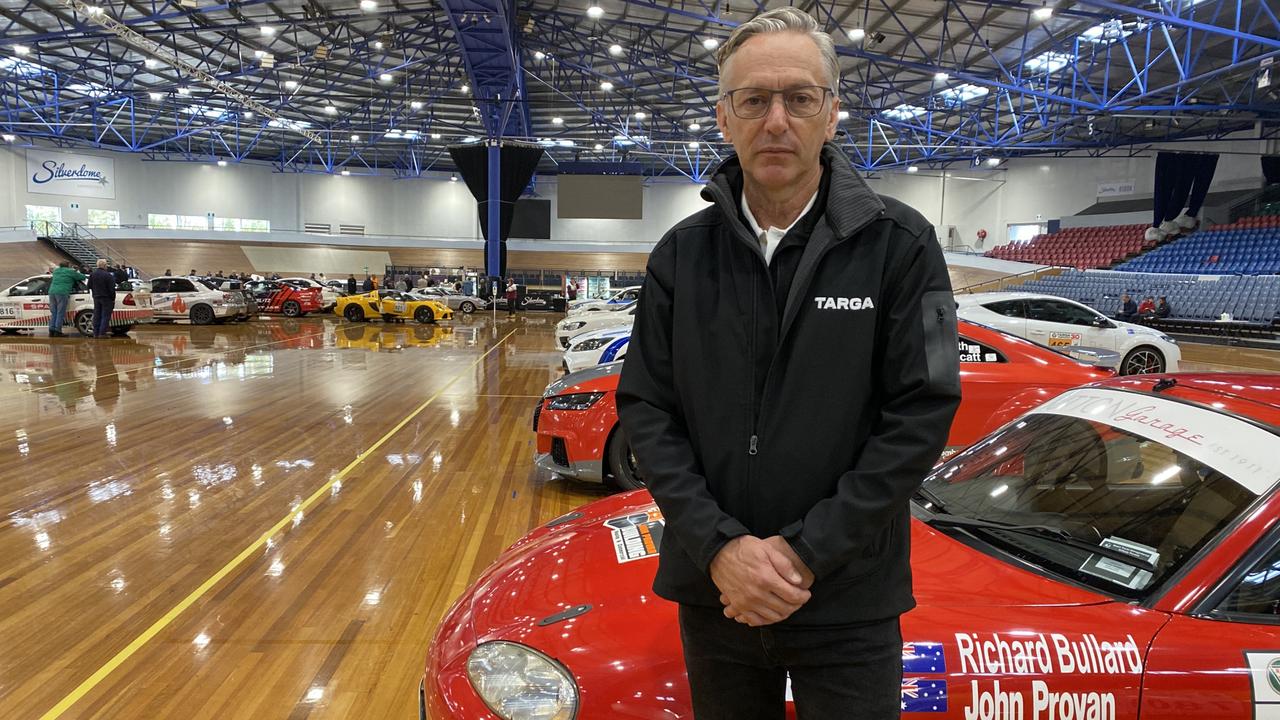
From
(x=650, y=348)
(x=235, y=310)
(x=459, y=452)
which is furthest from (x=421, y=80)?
(x=650, y=348)

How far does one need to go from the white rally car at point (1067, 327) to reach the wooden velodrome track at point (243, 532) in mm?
6541

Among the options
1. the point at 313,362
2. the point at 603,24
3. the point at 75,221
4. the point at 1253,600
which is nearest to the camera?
the point at 1253,600

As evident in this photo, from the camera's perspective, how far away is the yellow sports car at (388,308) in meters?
20.9

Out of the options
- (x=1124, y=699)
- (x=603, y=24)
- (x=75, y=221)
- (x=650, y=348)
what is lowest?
(x=1124, y=699)

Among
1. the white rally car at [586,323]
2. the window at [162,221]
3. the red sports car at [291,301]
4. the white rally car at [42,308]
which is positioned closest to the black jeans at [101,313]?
the white rally car at [42,308]

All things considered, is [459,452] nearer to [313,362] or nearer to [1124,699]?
[1124,699]

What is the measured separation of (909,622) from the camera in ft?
4.96

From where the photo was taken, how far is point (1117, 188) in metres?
30.1

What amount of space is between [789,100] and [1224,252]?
30510 millimetres

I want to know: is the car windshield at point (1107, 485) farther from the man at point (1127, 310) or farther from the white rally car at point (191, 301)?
the man at point (1127, 310)

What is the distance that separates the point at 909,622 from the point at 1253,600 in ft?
2.34

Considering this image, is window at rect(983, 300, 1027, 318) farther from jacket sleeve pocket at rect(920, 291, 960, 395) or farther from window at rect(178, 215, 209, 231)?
window at rect(178, 215, 209, 231)

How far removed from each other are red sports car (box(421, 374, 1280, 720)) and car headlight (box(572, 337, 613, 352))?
6738 mm

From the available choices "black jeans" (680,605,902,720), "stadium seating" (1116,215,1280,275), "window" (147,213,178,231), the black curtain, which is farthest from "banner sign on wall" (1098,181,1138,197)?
"window" (147,213,178,231)
